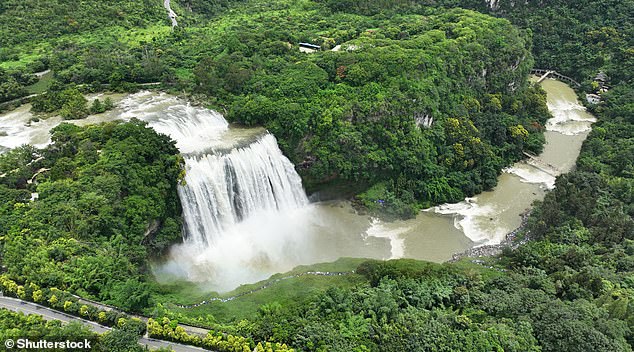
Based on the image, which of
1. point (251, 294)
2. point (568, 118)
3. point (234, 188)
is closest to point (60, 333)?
point (251, 294)

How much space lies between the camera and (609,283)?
25594 mm

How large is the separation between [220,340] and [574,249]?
2173cm

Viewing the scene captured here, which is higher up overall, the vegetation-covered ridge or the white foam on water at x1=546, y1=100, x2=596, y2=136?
the vegetation-covered ridge

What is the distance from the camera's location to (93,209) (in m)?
26.0

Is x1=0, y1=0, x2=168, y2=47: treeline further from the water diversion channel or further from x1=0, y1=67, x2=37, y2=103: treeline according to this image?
the water diversion channel

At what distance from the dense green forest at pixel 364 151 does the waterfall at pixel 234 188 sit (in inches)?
51.0

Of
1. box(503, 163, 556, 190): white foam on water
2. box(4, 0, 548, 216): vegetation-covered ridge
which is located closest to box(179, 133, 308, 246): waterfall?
box(4, 0, 548, 216): vegetation-covered ridge

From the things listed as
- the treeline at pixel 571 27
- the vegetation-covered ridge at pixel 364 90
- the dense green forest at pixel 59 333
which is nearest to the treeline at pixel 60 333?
the dense green forest at pixel 59 333

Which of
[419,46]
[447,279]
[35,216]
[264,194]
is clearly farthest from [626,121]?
[35,216]

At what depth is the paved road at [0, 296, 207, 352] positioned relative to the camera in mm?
19328

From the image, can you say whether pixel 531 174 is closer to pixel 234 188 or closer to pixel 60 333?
pixel 234 188

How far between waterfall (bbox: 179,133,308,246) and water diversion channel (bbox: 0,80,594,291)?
0.07 metres

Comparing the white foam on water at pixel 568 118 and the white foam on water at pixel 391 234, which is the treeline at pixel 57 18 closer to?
the white foam on water at pixel 391 234

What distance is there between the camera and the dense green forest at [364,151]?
71.7 feet
